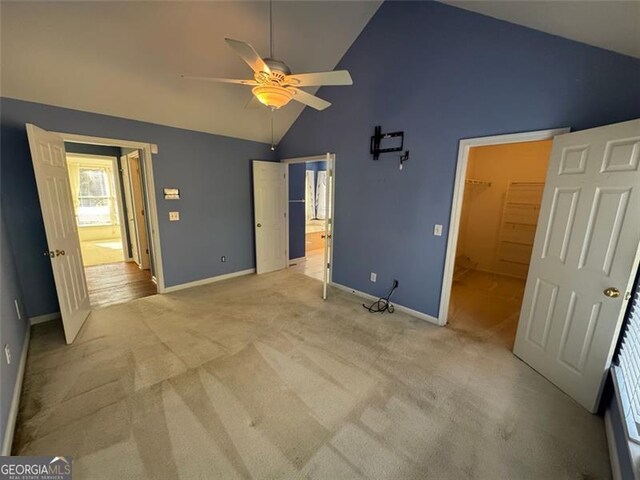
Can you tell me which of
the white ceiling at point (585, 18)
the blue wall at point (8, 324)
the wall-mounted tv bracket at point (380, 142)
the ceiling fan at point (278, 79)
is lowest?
the blue wall at point (8, 324)

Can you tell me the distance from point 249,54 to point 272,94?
13.6 inches

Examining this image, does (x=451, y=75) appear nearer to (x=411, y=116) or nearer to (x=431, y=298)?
(x=411, y=116)

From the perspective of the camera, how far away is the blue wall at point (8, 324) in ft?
5.43

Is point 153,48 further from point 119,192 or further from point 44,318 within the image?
point 119,192

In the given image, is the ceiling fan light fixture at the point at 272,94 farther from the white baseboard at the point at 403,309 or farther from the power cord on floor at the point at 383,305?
the white baseboard at the point at 403,309

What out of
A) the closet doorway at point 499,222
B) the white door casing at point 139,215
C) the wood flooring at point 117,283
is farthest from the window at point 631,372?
the white door casing at point 139,215

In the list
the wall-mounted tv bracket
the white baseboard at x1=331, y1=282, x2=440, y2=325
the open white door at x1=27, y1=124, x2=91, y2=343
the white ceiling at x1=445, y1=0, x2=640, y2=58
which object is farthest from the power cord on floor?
the open white door at x1=27, y1=124, x2=91, y2=343

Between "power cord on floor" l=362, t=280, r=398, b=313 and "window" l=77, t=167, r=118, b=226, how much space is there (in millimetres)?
7881

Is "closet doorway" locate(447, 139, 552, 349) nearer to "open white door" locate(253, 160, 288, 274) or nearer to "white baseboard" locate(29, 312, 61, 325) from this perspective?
"open white door" locate(253, 160, 288, 274)

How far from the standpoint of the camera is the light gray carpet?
1.51m

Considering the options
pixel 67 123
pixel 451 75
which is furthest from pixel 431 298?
pixel 67 123

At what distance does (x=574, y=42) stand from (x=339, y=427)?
338 cm

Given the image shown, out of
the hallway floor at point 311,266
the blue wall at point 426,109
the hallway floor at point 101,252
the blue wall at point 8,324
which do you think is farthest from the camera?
the hallway floor at point 101,252

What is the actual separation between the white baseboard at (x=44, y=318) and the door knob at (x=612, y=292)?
545cm
